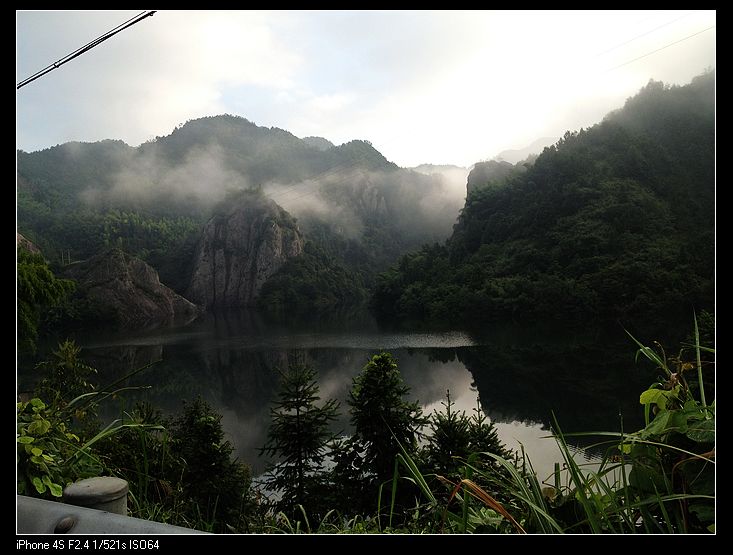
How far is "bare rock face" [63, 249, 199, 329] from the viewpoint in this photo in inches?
1649

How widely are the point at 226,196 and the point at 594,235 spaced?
5393cm

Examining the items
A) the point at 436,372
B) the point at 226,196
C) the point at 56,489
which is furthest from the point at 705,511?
the point at 226,196

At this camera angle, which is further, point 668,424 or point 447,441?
point 447,441

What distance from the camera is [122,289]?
4391 centimetres

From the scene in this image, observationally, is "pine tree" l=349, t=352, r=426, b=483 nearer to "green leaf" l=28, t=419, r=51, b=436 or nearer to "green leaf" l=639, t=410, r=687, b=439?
"green leaf" l=28, t=419, r=51, b=436

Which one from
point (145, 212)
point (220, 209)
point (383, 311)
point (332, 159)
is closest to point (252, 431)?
point (383, 311)

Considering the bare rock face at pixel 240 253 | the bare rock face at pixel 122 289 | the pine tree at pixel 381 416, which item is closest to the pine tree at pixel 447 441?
the pine tree at pixel 381 416

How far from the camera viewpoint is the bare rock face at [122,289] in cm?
4188

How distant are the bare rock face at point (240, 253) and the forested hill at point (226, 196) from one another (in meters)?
2.50

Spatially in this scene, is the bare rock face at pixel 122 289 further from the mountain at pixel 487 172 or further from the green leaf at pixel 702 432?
the green leaf at pixel 702 432

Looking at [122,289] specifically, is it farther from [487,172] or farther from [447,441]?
[487,172]

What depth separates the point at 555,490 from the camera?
1.10 m

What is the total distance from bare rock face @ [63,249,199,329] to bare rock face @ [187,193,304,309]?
633 inches
